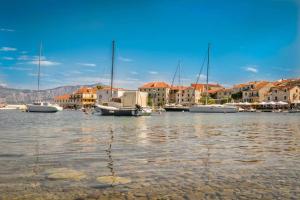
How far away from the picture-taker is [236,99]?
16700 centimetres

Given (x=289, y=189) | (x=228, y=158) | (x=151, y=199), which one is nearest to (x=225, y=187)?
(x=289, y=189)

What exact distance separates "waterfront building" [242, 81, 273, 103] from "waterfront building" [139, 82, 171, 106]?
132ft

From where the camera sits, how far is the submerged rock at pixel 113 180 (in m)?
9.30

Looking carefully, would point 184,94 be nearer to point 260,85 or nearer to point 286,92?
point 260,85

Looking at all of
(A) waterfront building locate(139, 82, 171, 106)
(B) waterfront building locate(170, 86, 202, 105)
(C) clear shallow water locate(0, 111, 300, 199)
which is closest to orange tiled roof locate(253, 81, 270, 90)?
(B) waterfront building locate(170, 86, 202, 105)

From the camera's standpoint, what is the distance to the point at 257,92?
15462 cm

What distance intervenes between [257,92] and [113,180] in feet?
502

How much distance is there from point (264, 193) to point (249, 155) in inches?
260

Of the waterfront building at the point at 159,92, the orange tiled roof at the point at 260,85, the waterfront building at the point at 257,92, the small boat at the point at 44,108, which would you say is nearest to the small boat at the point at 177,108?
the waterfront building at the point at 257,92

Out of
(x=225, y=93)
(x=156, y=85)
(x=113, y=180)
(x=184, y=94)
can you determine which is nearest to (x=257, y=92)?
(x=225, y=93)

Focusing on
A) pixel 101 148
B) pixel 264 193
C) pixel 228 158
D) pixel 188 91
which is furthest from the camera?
pixel 188 91

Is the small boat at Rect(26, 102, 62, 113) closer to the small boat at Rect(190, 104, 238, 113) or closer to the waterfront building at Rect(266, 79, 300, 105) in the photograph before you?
the small boat at Rect(190, 104, 238, 113)

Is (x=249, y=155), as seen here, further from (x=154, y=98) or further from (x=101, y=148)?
(x=154, y=98)

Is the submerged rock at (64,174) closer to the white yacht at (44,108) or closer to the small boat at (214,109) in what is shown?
the white yacht at (44,108)
